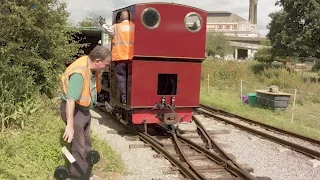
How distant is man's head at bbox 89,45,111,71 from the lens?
4199 mm

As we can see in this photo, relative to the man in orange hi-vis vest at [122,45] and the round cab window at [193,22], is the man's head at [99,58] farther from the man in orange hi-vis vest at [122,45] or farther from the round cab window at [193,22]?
the round cab window at [193,22]

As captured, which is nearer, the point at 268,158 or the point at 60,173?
the point at 60,173

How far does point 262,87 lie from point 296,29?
1072 centimetres

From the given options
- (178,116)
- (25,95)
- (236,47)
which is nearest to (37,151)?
(25,95)

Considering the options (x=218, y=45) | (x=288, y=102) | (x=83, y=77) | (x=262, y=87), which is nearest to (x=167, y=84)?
(x=83, y=77)

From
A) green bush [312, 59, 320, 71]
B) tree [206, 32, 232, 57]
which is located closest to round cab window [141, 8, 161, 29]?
green bush [312, 59, 320, 71]

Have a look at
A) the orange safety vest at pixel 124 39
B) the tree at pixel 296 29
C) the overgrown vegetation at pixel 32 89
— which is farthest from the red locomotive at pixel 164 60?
the tree at pixel 296 29

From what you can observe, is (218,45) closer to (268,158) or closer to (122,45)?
(122,45)

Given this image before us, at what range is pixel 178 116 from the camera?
8.43 meters

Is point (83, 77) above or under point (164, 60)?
under

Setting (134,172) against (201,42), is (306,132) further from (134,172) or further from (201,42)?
(134,172)

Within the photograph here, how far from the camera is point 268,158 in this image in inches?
286

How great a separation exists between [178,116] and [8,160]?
4.15 m

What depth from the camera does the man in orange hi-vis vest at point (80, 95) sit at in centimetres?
405
